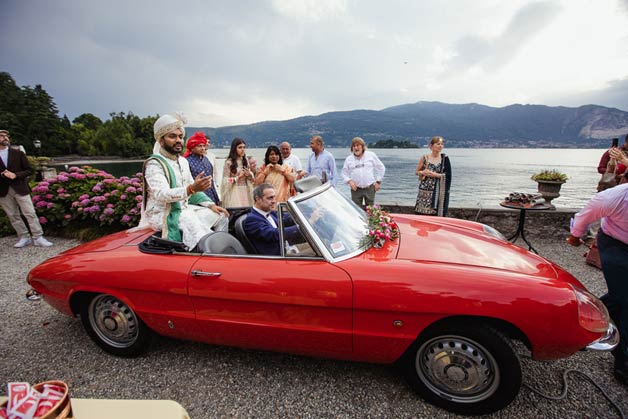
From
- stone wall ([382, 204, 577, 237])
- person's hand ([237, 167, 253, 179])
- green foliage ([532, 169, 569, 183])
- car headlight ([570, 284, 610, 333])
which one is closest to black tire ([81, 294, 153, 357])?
person's hand ([237, 167, 253, 179])

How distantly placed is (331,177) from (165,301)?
4829 mm

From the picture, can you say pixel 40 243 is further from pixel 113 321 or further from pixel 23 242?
pixel 113 321

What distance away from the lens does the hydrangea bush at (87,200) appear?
657 centimetres

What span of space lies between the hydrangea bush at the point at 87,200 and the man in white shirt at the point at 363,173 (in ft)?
15.5

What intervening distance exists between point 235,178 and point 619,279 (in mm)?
4858

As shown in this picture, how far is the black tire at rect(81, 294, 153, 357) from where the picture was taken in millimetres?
2672

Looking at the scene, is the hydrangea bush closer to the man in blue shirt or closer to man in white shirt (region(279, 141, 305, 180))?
man in white shirt (region(279, 141, 305, 180))

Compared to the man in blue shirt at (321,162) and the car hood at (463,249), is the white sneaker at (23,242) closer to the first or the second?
the man in blue shirt at (321,162)

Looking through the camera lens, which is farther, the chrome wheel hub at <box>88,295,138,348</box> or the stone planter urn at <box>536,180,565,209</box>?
the stone planter urn at <box>536,180,565,209</box>

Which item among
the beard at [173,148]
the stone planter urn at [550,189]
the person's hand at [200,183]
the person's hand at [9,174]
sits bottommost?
the stone planter urn at [550,189]

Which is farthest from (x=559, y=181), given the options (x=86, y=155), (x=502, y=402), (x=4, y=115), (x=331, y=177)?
(x=86, y=155)

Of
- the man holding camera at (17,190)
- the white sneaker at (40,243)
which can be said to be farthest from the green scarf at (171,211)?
the white sneaker at (40,243)

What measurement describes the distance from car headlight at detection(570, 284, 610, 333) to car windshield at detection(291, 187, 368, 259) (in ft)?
4.81

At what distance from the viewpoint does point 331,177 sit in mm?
6703
